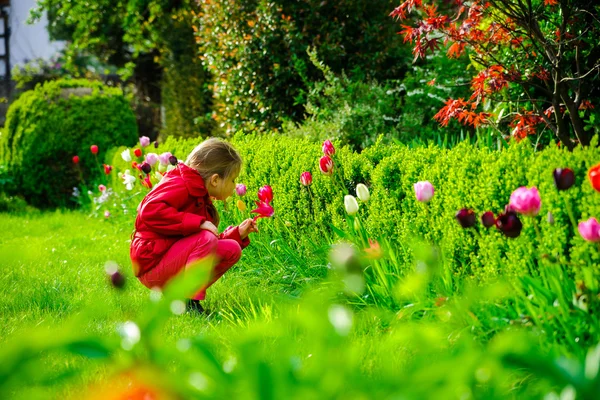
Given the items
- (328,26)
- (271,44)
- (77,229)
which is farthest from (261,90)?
(77,229)

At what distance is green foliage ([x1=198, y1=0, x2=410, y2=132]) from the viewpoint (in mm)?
7402

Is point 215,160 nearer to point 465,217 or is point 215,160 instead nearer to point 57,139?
point 465,217

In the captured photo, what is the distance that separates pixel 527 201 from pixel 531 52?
8.37 ft

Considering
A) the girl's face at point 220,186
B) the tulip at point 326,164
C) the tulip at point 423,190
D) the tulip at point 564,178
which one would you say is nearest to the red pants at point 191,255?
the girl's face at point 220,186

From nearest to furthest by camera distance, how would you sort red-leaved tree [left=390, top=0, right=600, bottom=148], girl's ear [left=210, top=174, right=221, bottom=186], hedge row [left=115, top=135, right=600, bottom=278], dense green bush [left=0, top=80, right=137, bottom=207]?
1. hedge row [left=115, top=135, right=600, bottom=278]
2. girl's ear [left=210, top=174, right=221, bottom=186]
3. red-leaved tree [left=390, top=0, right=600, bottom=148]
4. dense green bush [left=0, top=80, right=137, bottom=207]

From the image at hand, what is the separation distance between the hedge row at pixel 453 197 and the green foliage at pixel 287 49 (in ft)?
10.1

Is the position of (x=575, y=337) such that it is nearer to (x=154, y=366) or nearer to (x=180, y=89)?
(x=154, y=366)

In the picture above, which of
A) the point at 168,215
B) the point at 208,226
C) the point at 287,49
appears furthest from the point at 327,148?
the point at 287,49

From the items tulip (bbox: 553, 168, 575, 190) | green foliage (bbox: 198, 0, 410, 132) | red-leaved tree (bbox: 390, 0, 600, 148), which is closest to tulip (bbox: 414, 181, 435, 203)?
tulip (bbox: 553, 168, 575, 190)

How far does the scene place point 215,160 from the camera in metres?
3.54

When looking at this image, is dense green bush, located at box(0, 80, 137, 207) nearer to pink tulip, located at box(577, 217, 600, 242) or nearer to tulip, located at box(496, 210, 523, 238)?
tulip, located at box(496, 210, 523, 238)

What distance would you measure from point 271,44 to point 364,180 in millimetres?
3975

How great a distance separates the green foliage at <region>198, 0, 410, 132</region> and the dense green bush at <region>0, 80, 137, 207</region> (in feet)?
5.65

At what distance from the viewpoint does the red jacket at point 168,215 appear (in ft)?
11.2
